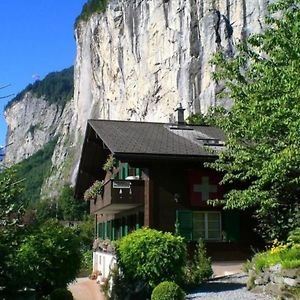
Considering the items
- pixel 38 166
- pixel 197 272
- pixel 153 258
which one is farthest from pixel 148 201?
pixel 38 166

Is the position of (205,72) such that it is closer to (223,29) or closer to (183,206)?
(223,29)

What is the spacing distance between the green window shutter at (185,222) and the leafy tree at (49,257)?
5.70 m

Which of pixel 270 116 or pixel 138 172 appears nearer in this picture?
pixel 270 116

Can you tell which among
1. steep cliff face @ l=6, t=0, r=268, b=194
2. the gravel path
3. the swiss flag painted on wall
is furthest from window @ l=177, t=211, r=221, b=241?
steep cliff face @ l=6, t=0, r=268, b=194

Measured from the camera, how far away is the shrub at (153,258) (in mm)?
12711

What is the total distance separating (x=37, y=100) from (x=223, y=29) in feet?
354

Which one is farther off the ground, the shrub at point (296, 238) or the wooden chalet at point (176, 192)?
the wooden chalet at point (176, 192)

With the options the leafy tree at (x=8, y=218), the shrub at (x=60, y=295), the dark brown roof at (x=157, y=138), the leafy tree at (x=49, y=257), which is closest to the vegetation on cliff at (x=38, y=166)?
the dark brown roof at (x=157, y=138)

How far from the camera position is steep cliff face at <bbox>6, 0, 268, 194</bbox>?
56.4 metres

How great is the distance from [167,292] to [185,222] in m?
7.15

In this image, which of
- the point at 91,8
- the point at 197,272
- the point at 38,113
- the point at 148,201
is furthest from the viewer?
the point at 38,113

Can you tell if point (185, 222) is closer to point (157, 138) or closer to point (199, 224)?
point (199, 224)

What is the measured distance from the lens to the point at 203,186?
18.8 m

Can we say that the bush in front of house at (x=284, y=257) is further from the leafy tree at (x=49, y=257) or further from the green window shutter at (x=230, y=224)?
the green window shutter at (x=230, y=224)
